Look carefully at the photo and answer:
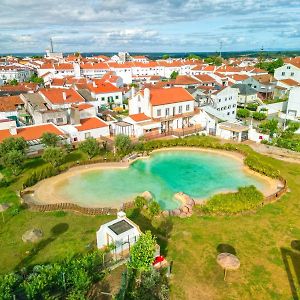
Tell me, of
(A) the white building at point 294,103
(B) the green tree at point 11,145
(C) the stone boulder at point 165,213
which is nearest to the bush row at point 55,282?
(C) the stone boulder at point 165,213

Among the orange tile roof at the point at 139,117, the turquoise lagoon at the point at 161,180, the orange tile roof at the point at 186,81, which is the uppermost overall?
the orange tile roof at the point at 186,81

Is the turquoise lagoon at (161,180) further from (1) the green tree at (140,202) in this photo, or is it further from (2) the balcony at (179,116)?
(2) the balcony at (179,116)

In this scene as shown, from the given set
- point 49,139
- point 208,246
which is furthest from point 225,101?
point 208,246

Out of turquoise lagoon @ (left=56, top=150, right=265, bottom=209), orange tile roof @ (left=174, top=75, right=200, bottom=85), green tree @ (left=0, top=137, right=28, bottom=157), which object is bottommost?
turquoise lagoon @ (left=56, top=150, right=265, bottom=209)

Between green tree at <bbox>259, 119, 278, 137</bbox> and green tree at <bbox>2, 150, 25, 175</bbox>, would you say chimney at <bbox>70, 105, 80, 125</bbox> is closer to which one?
green tree at <bbox>2, 150, 25, 175</bbox>

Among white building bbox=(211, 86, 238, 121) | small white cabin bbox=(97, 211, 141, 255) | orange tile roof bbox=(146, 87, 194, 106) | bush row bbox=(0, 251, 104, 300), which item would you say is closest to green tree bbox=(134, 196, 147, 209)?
small white cabin bbox=(97, 211, 141, 255)

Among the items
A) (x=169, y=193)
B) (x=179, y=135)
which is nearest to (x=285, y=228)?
(x=169, y=193)

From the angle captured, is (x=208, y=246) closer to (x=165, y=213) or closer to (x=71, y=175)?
(x=165, y=213)
